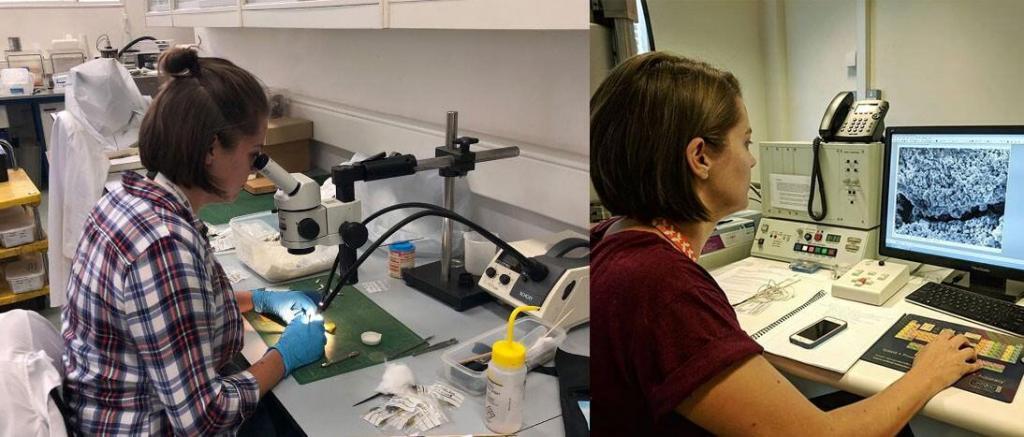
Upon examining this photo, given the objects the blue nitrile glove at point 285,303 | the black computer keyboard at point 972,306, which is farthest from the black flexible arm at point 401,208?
the black computer keyboard at point 972,306

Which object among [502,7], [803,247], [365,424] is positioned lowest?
[365,424]

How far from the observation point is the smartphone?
2.86 ft

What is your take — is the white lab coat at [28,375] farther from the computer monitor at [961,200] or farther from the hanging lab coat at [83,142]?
the computer monitor at [961,200]

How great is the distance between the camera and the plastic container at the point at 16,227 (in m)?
0.57

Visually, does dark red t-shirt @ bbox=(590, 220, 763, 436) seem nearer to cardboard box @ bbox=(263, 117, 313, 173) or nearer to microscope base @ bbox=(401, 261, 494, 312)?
microscope base @ bbox=(401, 261, 494, 312)

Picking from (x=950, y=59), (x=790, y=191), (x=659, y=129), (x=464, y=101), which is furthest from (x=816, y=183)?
(x=950, y=59)

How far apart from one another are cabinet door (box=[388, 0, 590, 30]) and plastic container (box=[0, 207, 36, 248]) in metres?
0.44

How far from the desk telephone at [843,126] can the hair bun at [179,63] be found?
81 centimetres

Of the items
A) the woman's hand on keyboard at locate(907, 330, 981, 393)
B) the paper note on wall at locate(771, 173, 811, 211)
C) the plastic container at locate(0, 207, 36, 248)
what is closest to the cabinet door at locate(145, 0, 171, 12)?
the plastic container at locate(0, 207, 36, 248)

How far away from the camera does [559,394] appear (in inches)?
27.7

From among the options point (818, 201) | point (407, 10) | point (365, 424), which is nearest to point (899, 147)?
point (818, 201)

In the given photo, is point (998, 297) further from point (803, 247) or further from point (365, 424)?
point (365, 424)

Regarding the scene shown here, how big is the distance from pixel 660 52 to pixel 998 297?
1.39m

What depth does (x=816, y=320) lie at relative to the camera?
1.04 metres
